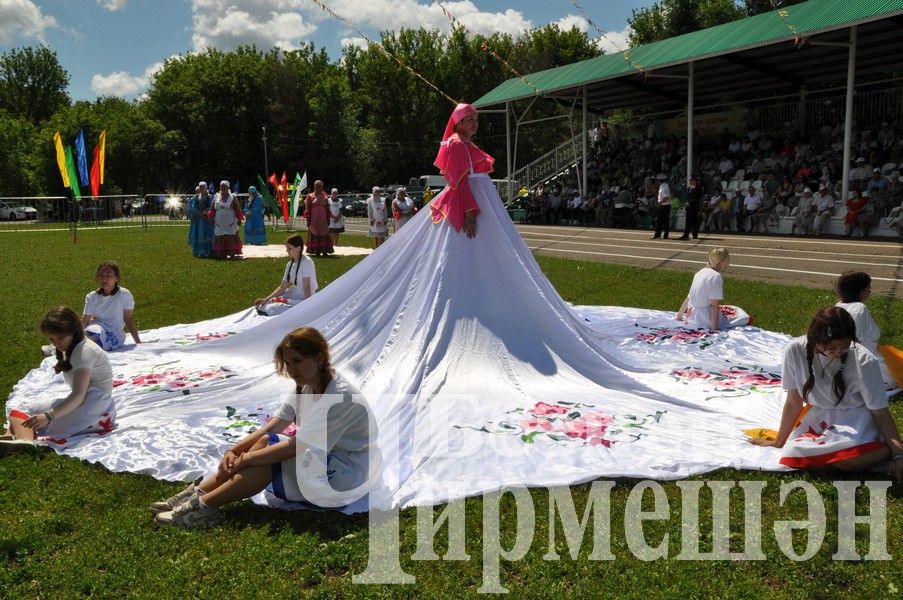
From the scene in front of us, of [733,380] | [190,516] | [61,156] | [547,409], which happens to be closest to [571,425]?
[547,409]

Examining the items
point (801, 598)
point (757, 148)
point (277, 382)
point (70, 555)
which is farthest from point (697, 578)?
point (757, 148)

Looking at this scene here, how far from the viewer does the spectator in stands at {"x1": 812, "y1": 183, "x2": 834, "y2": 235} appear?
757 inches

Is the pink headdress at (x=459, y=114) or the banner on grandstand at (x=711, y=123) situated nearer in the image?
the pink headdress at (x=459, y=114)

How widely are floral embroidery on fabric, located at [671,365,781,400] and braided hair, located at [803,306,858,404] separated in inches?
60.0

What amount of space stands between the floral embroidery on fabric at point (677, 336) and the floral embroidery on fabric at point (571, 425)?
239 centimetres

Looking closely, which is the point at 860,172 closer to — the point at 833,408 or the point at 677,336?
the point at 677,336

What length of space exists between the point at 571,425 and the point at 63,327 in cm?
339

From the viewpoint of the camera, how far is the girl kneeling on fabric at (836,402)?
156 inches

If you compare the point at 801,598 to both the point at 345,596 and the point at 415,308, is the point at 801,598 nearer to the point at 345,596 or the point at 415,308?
the point at 345,596

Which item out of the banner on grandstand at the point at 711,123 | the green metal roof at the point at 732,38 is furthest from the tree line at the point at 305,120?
the green metal roof at the point at 732,38

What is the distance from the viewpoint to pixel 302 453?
12.2 feet

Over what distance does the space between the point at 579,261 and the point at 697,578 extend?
1205cm

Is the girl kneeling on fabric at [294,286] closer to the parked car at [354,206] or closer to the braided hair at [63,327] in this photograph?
the braided hair at [63,327]

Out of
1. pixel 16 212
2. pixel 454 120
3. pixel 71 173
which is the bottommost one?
pixel 16 212
